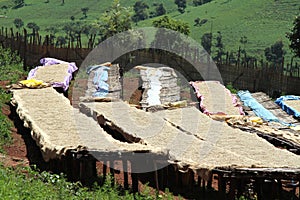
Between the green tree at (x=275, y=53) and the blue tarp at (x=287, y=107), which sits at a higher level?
the green tree at (x=275, y=53)

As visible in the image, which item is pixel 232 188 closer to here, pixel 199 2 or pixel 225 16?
pixel 225 16

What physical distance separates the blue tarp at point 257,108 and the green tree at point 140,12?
144ft

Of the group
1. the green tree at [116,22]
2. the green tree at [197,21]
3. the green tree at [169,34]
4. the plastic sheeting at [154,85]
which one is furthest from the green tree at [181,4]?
the plastic sheeting at [154,85]

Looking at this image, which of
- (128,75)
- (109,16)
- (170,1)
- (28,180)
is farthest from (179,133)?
(170,1)

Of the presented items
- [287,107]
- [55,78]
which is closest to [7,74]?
[55,78]

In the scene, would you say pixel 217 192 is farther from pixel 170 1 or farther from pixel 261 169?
pixel 170 1

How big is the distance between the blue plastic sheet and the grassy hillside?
25.5m

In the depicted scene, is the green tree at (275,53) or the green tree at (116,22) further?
the green tree at (275,53)

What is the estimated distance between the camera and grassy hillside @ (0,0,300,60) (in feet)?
176

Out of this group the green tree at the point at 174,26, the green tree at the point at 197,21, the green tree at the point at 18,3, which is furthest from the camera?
the green tree at the point at 18,3

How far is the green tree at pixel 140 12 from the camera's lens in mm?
66875

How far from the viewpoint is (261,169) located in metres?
11.9

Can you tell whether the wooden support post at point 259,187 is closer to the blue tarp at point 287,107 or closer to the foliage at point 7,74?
the foliage at point 7,74

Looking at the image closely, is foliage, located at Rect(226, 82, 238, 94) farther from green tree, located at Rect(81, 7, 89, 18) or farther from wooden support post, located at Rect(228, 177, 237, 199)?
green tree, located at Rect(81, 7, 89, 18)
